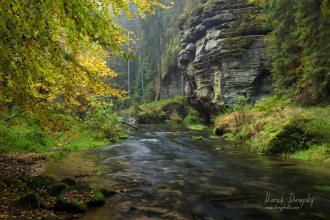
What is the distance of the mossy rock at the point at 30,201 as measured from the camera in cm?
636

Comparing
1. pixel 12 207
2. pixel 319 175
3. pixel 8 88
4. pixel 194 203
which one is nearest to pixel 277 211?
pixel 194 203

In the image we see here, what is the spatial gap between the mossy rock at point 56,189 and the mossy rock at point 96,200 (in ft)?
3.10

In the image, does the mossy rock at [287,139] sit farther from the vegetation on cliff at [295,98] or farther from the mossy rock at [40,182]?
the mossy rock at [40,182]

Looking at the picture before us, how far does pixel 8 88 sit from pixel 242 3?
90.3ft

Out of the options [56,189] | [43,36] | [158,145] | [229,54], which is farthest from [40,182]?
[229,54]

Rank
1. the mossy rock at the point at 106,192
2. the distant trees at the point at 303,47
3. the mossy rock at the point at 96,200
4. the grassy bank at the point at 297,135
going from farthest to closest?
1. the distant trees at the point at 303,47
2. the grassy bank at the point at 297,135
3. the mossy rock at the point at 106,192
4. the mossy rock at the point at 96,200

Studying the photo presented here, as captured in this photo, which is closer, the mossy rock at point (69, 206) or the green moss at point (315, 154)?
the mossy rock at point (69, 206)

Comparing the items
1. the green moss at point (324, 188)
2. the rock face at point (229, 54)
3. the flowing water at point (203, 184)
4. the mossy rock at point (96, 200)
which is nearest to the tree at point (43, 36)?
the mossy rock at point (96, 200)

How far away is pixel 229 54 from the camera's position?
29.2m

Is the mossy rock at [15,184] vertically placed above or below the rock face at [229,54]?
below

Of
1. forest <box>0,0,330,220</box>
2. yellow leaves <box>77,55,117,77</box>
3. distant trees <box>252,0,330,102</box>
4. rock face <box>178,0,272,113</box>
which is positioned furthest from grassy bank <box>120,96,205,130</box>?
yellow leaves <box>77,55,117,77</box>

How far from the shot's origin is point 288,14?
20844 millimetres

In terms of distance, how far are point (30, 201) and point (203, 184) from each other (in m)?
4.57

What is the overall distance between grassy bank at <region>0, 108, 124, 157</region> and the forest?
0.28ft
